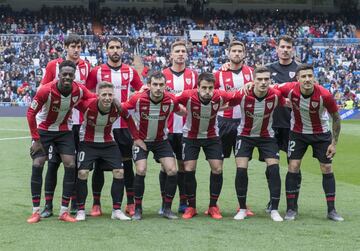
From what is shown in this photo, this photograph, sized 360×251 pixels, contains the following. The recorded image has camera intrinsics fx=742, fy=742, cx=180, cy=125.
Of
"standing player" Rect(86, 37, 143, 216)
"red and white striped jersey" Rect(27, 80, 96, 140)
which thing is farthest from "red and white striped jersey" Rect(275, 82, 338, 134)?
"red and white striped jersey" Rect(27, 80, 96, 140)

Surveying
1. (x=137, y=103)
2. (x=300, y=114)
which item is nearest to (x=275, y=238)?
(x=300, y=114)

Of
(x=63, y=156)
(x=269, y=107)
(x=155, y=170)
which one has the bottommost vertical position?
(x=155, y=170)

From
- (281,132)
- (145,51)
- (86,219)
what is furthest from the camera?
(145,51)

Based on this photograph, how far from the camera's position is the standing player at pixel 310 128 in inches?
326

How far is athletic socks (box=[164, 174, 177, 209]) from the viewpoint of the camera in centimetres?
841

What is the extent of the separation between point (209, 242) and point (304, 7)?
43.4 meters

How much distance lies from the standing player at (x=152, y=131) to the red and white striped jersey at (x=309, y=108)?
1.31m

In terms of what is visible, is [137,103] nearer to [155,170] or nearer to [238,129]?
[238,129]

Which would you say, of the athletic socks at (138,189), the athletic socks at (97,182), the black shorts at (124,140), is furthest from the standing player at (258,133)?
the athletic socks at (97,182)

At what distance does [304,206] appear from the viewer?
9359mm

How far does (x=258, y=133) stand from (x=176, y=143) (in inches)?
40.9

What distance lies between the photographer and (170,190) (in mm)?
8438

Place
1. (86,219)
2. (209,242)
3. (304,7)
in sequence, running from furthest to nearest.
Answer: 1. (304,7)
2. (86,219)
3. (209,242)

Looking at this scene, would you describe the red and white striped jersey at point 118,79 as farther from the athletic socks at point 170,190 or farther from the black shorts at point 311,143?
the black shorts at point 311,143
